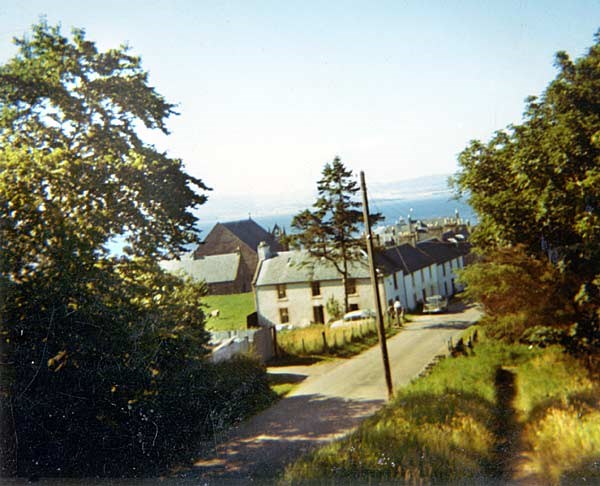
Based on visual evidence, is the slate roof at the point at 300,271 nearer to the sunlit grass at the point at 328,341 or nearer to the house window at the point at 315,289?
the house window at the point at 315,289

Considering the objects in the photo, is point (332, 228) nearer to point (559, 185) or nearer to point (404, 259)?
point (404, 259)

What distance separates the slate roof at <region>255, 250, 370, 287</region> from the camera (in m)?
32.0

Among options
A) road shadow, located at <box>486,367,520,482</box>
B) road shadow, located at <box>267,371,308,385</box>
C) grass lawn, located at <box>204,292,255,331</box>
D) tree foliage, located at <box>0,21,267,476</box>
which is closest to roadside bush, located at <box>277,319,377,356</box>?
road shadow, located at <box>267,371,308,385</box>

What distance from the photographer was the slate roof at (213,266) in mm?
29016

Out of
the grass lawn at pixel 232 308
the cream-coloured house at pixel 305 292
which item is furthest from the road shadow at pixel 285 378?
the cream-coloured house at pixel 305 292

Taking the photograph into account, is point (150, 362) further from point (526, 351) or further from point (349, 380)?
point (526, 351)

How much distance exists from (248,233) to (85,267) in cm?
3467

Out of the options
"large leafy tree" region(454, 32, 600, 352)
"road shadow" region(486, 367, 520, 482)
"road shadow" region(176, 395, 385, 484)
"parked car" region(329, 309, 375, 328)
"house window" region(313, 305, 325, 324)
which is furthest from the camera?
→ "house window" region(313, 305, 325, 324)

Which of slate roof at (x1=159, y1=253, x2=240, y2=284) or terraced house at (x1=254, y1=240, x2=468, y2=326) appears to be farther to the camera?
terraced house at (x1=254, y1=240, x2=468, y2=326)

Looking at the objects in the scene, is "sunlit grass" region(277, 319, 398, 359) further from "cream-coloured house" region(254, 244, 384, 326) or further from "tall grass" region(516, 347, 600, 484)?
"tall grass" region(516, 347, 600, 484)

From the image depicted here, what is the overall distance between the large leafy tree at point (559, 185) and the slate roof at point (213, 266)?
18.3 m

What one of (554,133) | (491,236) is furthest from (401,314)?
(554,133)

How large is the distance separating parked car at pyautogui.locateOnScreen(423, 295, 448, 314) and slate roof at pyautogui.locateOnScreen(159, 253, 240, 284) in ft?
50.7

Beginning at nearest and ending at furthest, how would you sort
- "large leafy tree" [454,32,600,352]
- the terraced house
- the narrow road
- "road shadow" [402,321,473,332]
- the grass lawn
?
the narrow road
"large leafy tree" [454,32,600,352]
the grass lawn
"road shadow" [402,321,473,332]
the terraced house
